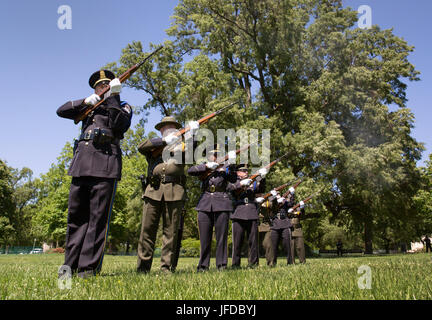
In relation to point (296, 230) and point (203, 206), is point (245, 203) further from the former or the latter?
point (296, 230)

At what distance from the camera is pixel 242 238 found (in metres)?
8.10

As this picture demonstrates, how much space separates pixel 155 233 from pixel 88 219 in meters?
1.15

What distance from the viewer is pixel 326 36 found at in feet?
76.1

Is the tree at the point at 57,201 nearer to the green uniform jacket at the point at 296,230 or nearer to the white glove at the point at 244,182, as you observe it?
the green uniform jacket at the point at 296,230

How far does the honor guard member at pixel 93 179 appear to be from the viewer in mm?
4746

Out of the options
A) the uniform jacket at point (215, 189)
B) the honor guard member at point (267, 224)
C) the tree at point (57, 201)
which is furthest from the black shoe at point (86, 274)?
the tree at point (57, 201)

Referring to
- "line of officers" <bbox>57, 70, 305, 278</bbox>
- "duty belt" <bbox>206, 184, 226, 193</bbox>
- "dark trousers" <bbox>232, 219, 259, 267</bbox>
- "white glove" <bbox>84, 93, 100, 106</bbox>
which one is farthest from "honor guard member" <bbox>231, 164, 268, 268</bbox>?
"white glove" <bbox>84, 93, 100, 106</bbox>

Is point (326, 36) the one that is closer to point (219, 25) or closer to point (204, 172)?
point (219, 25)

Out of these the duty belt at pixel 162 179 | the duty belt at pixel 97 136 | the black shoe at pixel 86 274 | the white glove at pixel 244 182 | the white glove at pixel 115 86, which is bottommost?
the black shoe at pixel 86 274

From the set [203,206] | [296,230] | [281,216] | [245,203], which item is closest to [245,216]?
[245,203]

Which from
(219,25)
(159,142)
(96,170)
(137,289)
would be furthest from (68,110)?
(219,25)

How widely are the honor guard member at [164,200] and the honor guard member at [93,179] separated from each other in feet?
2.74

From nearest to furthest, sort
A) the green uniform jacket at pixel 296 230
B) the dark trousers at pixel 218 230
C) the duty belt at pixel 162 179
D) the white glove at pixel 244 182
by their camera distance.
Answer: the duty belt at pixel 162 179 → the dark trousers at pixel 218 230 → the white glove at pixel 244 182 → the green uniform jacket at pixel 296 230

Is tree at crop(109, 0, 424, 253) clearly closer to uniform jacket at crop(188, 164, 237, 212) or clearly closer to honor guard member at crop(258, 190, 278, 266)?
honor guard member at crop(258, 190, 278, 266)
